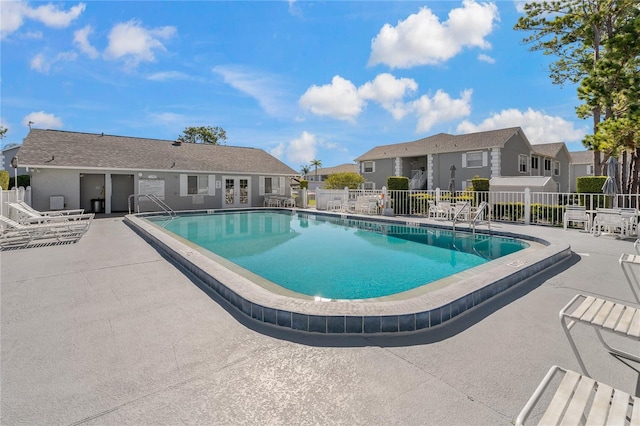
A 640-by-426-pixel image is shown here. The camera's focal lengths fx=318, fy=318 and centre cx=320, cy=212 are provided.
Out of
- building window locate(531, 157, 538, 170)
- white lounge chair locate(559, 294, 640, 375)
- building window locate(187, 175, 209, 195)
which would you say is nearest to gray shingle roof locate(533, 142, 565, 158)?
building window locate(531, 157, 538, 170)

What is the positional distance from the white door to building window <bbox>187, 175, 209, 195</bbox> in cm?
120

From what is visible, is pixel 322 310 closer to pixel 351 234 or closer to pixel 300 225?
pixel 351 234

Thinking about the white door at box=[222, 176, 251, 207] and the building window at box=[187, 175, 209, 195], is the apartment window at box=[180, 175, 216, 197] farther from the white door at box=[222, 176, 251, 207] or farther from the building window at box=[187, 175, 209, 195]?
the white door at box=[222, 176, 251, 207]

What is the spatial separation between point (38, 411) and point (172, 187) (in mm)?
19286

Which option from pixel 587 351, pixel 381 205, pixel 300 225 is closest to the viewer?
pixel 587 351

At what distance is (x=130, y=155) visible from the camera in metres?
19.2

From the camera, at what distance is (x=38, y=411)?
2.18 meters

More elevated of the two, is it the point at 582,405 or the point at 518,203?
the point at 518,203

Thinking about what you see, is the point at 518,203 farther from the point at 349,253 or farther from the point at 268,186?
the point at 268,186

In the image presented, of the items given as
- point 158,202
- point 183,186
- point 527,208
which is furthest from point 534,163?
point 158,202

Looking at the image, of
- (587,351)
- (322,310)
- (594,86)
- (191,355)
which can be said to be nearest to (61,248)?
(191,355)

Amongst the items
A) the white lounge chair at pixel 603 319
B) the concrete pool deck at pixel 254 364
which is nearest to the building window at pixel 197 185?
the concrete pool deck at pixel 254 364

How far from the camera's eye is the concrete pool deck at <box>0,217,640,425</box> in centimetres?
216

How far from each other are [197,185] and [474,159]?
816 inches
